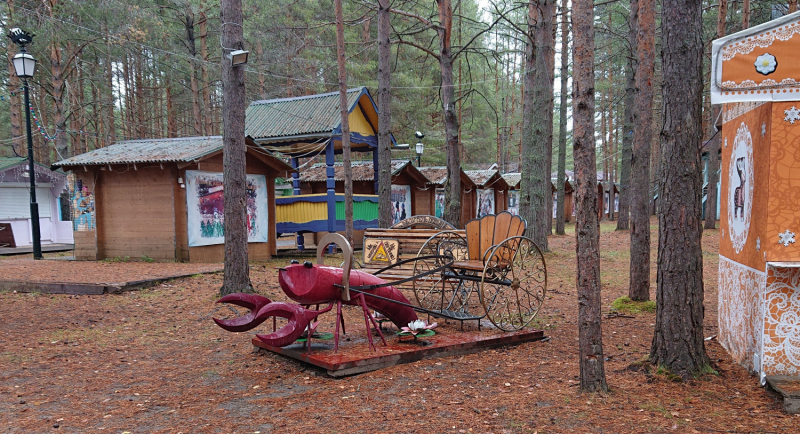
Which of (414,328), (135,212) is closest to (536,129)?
(414,328)

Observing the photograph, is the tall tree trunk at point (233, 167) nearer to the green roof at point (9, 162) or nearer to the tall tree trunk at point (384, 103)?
the tall tree trunk at point (384, 103)

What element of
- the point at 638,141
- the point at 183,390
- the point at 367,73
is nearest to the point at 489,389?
the point at 183,390

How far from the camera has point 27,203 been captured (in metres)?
21.4

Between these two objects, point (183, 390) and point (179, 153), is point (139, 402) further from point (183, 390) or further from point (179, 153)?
point (179, 153)

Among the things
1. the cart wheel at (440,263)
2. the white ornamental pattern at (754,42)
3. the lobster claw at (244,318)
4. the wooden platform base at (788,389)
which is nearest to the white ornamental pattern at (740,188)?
the white ornamental pattern at (754,42)

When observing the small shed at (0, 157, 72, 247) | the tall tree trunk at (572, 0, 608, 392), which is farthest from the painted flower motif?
the small shed at (0, 157, 72, 247)

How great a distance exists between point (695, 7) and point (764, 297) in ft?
8.41

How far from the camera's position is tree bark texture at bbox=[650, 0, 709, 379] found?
4.71m

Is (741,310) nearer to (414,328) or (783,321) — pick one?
(783,321)

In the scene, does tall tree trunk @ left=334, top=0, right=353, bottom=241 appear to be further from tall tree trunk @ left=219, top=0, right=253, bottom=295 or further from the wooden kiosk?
the wooden kiosk


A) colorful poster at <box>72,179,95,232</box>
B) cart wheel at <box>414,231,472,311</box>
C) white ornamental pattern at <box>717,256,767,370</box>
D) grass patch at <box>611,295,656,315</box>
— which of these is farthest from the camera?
colorful poster at <box>72,179,95,232</box>

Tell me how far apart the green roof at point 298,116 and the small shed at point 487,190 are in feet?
35.6

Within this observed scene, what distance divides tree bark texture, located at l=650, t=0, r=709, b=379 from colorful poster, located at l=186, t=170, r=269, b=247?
10.7 meters

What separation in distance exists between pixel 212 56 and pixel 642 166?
25645 millimetres
